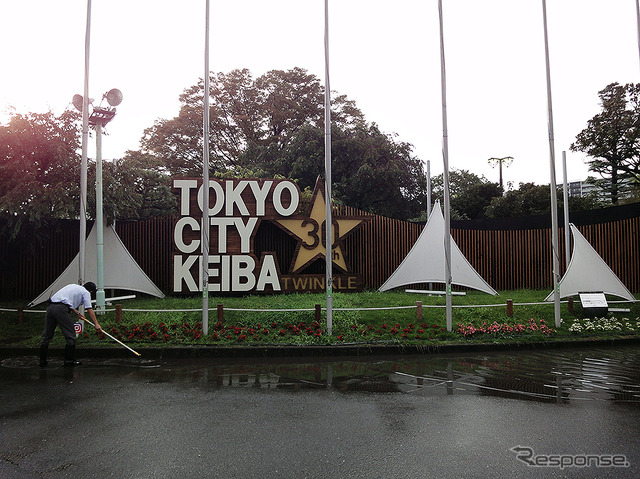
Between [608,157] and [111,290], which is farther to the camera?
[608,157]

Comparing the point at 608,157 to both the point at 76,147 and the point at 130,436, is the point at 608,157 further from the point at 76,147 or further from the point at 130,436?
the point at 130,436

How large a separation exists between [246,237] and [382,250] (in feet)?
16.4

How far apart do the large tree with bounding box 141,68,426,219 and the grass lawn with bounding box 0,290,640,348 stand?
15826 millimetres

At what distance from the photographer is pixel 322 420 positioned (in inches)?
205

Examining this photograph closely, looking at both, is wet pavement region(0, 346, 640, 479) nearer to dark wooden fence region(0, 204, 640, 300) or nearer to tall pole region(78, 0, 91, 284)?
tall pole region(78, 0, 91, 284)

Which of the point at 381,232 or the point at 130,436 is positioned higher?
the point at 381,232

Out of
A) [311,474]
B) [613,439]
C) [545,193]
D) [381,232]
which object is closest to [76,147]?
[381,232]

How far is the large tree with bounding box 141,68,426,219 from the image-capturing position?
92.2 feet

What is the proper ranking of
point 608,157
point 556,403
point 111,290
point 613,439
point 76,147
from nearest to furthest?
point 613,439 → point 556,403 → point 76,147 → point 111,290 → point 608,157

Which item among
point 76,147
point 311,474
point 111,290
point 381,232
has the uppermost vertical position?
point 76,147

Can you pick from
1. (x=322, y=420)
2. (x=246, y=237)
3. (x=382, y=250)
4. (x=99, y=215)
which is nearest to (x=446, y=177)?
(x=382, y=250)

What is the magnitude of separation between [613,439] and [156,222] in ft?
47.3

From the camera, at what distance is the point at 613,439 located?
4566 mm

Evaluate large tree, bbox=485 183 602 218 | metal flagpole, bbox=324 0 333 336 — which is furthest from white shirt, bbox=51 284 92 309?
large tree, bbox=485 183 602 218
